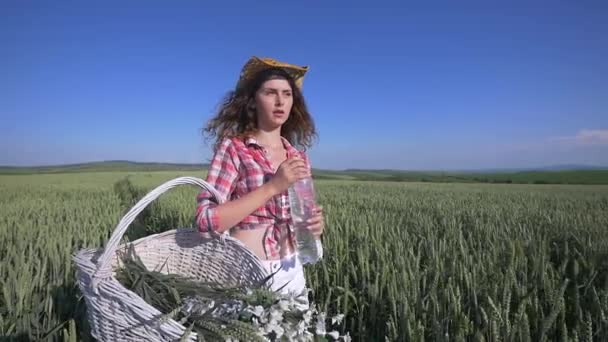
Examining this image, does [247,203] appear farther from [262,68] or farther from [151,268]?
[262,68]

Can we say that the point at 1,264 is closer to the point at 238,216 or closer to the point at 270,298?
the point at 238,216

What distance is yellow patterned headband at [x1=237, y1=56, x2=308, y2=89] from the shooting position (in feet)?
7.01

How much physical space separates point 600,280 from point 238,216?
2248 mm

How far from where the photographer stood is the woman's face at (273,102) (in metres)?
2.07

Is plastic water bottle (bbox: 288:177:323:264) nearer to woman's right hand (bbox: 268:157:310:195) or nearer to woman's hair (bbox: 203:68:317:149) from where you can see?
A: woman's right hand (bbox: 268:157:310:195)

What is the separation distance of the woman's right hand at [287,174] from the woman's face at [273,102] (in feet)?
1.53

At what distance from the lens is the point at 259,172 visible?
1.98 meters

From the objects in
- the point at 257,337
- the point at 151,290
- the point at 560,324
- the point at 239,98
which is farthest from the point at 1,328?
the point at 560,324

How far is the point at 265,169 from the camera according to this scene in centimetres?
200

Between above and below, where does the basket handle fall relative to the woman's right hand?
below

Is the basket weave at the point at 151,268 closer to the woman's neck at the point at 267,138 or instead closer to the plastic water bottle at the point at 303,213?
the plastic water bottle at the point at 303,213

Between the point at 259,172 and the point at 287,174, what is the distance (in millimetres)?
355

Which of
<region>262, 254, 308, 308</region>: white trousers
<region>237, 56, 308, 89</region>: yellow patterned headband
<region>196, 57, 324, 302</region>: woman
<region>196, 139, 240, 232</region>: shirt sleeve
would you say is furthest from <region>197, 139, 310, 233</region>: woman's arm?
<region>237, 56, 308, 89</region>: yellow patterned headband

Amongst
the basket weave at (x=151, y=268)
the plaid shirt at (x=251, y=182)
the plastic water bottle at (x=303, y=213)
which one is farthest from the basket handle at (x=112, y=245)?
the plastic water bottle at (x=303, y=213)
